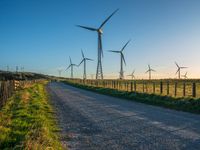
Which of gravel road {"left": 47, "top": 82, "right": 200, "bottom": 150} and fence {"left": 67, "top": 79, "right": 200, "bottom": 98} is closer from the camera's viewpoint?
gravel road {"left": 47, "top": 82, "right": 200, "bottom": 150}

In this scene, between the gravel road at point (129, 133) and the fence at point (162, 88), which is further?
the fence at point (162, 88)

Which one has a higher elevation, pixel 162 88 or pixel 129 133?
pixel 162 88

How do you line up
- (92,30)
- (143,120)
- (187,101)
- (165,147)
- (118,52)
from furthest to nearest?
(118,52), (92,30), (187,101), (143,120), (165,147)

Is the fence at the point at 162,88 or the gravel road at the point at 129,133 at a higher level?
the fence at the point at 162,88

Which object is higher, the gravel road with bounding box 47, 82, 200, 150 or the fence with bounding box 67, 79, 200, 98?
the fence with bounding box 67, 79, 200, 98

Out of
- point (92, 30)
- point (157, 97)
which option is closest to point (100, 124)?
point (157, 97)

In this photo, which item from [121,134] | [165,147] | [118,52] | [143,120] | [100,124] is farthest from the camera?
[118,52]

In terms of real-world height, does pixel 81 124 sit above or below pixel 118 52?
below

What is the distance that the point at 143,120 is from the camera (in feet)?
44.9

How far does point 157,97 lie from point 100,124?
40.8ft

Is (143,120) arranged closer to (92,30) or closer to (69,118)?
(69,118)

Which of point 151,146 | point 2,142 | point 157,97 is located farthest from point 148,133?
point 157,97

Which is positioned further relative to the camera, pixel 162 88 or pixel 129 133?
pixel 162 88

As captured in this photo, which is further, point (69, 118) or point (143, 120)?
point (69, 118)
